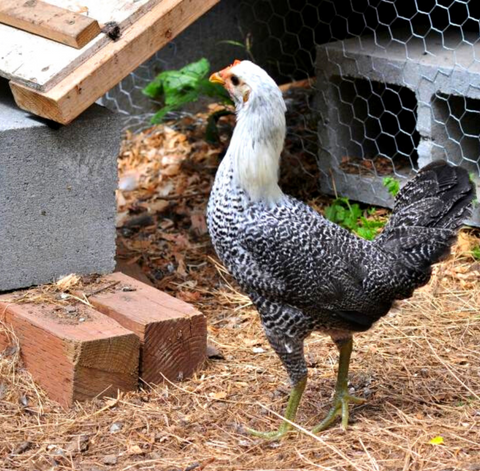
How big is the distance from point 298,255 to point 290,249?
0.12 feet

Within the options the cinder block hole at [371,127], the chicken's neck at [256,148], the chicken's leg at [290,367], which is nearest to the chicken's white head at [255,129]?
the chicken's neck at [256,148]

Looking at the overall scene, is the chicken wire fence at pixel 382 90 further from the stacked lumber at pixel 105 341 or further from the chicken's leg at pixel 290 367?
the chicken's leg at pixel 290 367

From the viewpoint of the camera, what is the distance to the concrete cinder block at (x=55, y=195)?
12.6ft

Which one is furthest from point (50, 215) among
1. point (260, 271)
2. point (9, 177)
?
point (260, 271)

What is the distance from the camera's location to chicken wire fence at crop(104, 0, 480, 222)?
489 centimetres

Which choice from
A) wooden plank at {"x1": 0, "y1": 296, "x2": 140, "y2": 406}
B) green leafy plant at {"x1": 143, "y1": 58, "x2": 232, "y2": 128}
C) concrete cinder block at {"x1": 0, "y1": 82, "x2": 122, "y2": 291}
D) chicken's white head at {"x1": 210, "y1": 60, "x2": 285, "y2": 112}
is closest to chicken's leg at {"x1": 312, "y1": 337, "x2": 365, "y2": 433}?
wooden plank at {"x1": 0, "y1": 296, "x2": 140, "y2": 406}

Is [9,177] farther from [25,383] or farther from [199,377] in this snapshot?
[199,377]

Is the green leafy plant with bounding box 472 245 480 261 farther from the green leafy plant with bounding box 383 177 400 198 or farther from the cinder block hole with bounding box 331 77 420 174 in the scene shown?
the cinder block hole with bounding box 331 77 420 174

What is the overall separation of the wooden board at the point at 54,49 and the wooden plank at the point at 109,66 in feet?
0.09

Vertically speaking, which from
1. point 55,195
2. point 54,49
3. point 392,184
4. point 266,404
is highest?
point 54,49

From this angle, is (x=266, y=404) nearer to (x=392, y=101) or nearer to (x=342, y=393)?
(x=342, y=393)

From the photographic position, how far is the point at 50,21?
400 centimetres

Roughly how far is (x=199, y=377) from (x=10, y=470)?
932 millimetres

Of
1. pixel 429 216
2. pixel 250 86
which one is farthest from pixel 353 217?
pixel 250 86
